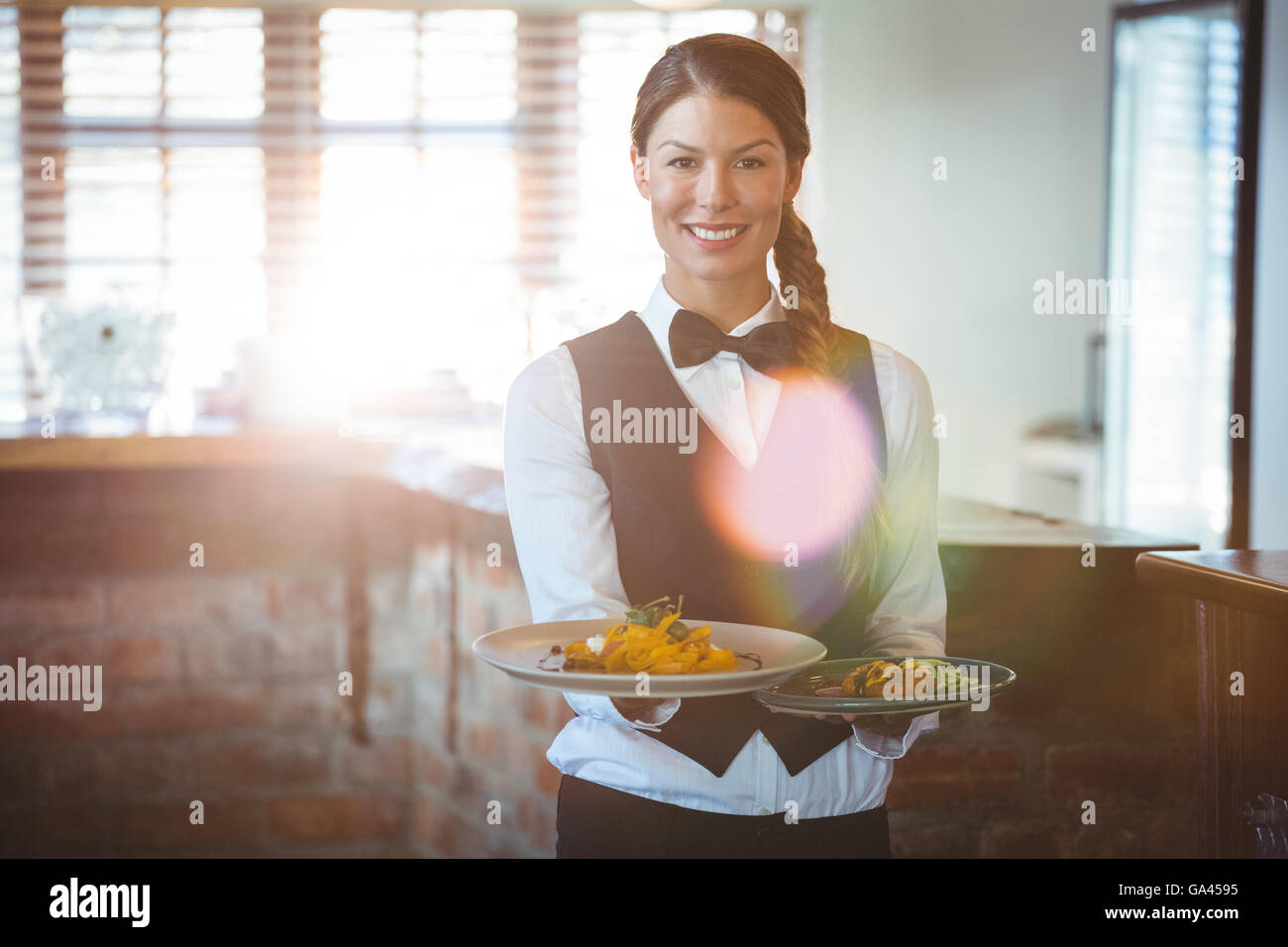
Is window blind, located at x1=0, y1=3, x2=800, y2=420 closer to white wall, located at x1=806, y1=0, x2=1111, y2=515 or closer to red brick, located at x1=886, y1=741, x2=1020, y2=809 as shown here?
white wall, located at x1=806, y1=0, x2=1111, y2=515

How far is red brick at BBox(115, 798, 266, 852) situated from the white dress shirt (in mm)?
1030

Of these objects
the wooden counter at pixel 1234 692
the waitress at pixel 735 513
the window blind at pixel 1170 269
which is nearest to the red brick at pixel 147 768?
the waitress at pixel 735 513

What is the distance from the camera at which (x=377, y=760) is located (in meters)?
1.93

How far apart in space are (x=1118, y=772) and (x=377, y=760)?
3.69 ft

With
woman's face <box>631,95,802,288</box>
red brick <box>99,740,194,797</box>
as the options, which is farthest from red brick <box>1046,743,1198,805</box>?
red brick <box>99,740,194,797</box>

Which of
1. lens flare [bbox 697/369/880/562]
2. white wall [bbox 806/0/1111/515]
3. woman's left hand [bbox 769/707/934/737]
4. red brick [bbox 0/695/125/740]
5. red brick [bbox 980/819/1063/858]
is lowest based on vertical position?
red brick [bbox 980/819/1063/858]

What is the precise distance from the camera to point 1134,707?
143 cm

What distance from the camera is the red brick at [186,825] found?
73.7 inches

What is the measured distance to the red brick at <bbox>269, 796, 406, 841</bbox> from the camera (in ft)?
6.22

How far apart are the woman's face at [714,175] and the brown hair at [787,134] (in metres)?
0.01

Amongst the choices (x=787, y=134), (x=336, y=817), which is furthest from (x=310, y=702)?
(x=787, y=134)

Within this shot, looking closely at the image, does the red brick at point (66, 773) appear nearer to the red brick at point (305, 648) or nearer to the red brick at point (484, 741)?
the red brick at point (305, 648)

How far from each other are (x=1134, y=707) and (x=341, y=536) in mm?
1190
